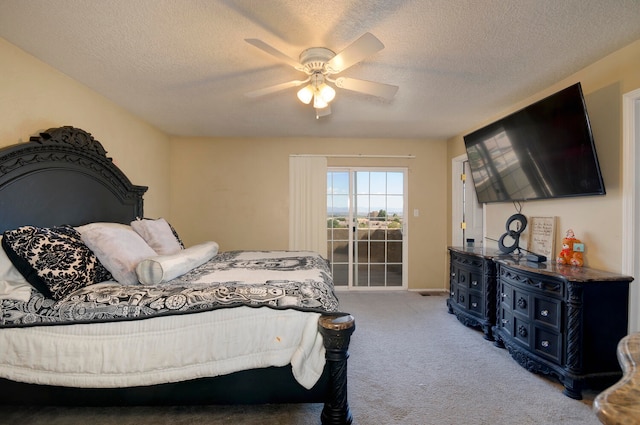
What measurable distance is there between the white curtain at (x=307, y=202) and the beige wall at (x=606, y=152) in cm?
300

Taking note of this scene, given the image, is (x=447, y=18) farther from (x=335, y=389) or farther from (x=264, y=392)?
(x=264, y=392)

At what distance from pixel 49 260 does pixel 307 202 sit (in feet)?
10.8

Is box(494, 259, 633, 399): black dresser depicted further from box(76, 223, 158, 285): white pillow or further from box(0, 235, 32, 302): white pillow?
box(0, 235, 32, 302): white pillow

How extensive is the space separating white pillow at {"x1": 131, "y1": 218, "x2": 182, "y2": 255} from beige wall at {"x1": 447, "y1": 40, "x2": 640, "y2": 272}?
138 inches

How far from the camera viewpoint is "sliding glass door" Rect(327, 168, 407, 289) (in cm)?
485

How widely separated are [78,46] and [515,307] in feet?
12.9

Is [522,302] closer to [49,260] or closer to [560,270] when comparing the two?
[560,270]

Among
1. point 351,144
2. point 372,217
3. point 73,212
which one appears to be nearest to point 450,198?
point 372,217

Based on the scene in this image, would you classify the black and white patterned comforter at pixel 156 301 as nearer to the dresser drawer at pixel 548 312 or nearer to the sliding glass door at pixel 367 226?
the dresser drawer at pixel 548 312

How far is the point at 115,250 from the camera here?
2080mm

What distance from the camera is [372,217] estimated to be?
16.0 ft

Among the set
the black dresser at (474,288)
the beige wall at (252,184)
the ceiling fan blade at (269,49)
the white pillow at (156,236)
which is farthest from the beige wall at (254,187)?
the ceiling fan blade at (269,49)

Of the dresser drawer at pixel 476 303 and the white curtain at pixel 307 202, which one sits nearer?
the dresser drawer at pixel 476 303

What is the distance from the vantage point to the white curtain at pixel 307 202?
15.6ft
